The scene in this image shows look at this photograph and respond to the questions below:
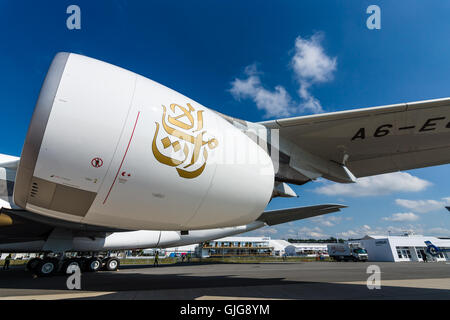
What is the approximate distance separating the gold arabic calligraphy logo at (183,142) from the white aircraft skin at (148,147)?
0.01 m

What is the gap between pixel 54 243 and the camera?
37.5ft

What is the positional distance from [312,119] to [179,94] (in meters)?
2.82

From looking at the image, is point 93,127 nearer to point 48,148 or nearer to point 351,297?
point 48,148

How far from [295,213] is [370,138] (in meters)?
10.4

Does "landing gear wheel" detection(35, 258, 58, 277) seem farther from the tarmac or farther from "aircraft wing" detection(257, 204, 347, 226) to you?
"aircraft wing" detection(257, 204, 347, 226)

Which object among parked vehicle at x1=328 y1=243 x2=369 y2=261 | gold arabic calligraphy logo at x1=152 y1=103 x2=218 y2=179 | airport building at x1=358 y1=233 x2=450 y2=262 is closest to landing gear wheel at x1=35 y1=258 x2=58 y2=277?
gold arabic calligraphy logo at x1=152 y1=103 x2=218 y2=179

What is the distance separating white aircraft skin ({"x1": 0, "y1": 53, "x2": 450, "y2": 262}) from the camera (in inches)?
124

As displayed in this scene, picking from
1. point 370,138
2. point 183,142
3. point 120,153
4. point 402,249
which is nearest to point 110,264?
point 120,153

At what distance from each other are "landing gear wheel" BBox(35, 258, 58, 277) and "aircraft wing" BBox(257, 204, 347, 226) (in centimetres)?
1101

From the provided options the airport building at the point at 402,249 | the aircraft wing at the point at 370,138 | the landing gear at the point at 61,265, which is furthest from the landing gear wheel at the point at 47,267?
the airport building at the point at 402,249

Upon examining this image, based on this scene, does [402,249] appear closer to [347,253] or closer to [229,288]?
[347,253]

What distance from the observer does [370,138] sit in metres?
5.56

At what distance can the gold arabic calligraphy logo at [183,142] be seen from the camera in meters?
3.45

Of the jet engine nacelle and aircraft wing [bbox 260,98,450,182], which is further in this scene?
aircraft wing [bbox 260,98,450,182]
